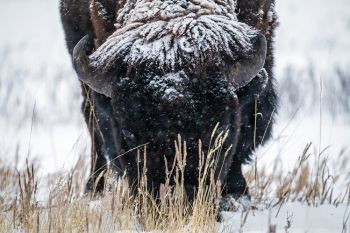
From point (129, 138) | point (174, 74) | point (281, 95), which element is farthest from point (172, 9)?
point (281, 95)

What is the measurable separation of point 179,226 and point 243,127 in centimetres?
215

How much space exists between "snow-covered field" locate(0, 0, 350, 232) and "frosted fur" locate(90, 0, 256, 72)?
648mm

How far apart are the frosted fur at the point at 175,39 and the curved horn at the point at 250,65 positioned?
0.05m

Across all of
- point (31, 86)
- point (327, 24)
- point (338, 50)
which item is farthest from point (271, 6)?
point (327, 24)

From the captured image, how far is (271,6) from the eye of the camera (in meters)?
5.28

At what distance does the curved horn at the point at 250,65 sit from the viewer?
401 centimetres

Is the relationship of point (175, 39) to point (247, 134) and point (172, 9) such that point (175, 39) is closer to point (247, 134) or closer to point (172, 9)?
point (172, 9)

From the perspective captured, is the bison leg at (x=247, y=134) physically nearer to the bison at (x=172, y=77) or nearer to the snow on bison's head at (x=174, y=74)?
the bison at (x=172, y=77)

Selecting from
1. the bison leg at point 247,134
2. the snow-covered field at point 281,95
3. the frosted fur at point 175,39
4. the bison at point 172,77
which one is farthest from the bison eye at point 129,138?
the bison leg at point 247,134

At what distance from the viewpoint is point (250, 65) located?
13.3ft

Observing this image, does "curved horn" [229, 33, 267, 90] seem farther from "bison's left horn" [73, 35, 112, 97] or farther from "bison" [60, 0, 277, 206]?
"bison's left horn" [73, 35, 112, 97]

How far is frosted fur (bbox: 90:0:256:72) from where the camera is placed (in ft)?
12.4

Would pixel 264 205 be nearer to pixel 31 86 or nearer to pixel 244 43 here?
pixel 244 43

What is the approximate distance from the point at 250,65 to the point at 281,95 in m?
3.61
